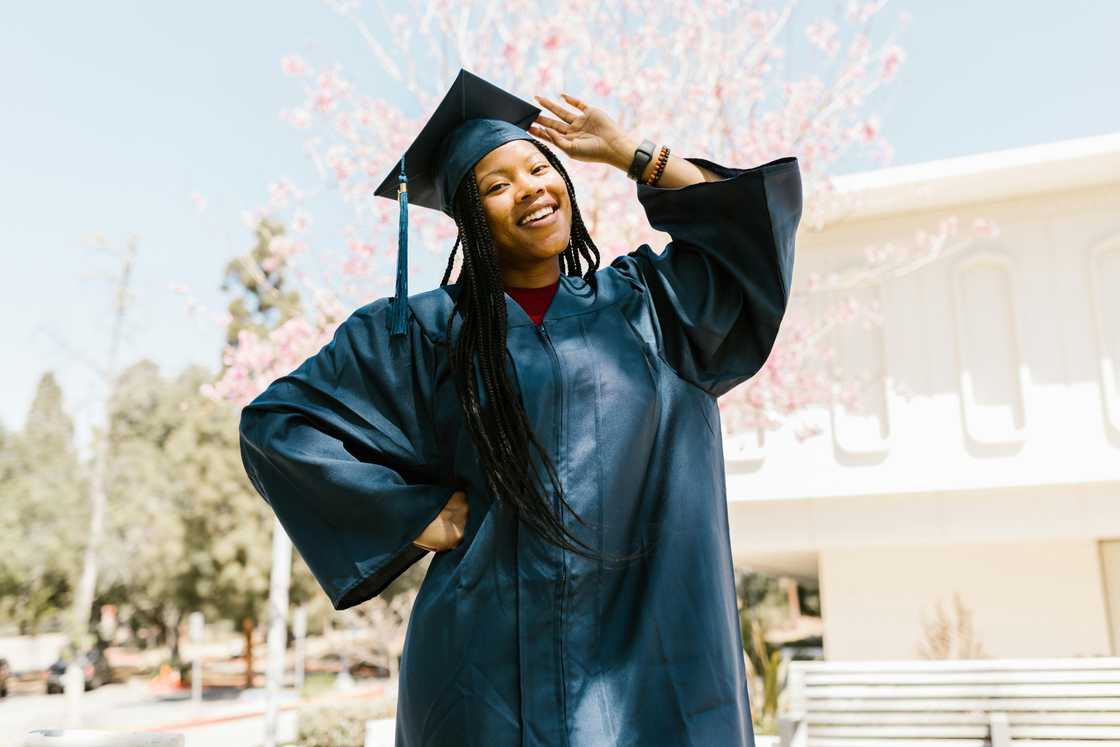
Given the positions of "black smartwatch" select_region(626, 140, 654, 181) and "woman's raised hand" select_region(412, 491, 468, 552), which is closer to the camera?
"woman's raised hand" select_region(412, 491, 468, 552)

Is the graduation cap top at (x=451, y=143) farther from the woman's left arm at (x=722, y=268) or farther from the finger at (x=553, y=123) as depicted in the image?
the woman's left arm at (x=722, y=268)

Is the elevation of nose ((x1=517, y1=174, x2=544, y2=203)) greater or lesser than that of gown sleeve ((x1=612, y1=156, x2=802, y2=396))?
greater

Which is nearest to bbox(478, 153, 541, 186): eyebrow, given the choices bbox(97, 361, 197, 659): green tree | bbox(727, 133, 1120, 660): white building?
bbox(727, 133, 1120, 660): white building

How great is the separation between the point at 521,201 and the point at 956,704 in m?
4.12

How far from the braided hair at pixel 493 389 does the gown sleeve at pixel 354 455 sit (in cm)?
11

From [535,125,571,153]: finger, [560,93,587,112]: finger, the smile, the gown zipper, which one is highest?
[560,93,587,112]: finger

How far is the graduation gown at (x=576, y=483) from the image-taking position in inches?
55.5

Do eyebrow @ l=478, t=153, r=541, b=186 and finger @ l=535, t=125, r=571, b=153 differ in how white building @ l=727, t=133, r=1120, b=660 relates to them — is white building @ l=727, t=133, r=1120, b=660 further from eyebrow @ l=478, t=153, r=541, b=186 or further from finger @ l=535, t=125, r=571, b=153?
eyebrow @ l=478, t=153, r=541, b=186

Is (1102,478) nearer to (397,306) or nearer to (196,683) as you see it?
(397,306)

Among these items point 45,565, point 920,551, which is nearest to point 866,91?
point 920,551

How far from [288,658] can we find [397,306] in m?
32.4

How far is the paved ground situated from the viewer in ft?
49.0

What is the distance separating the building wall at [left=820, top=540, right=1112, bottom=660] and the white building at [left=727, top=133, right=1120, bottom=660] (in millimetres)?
18

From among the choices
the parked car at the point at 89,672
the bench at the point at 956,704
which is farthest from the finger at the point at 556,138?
the parked car at the point at 89,672
